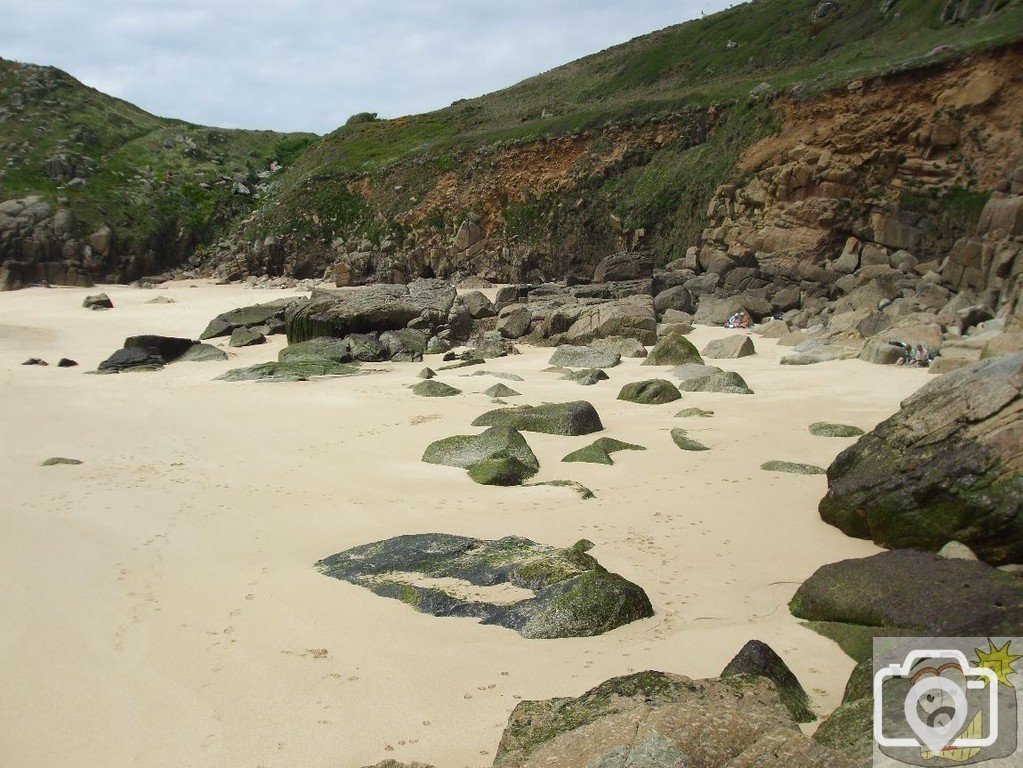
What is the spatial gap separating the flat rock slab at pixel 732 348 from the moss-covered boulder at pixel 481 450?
282 inches

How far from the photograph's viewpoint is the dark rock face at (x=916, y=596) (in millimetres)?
3197

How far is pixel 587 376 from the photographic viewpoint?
11.7m

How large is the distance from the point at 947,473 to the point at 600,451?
9.88ft

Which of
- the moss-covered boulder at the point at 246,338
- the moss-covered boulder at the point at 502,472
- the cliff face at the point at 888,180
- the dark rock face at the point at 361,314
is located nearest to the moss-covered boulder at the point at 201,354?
the moss-covered boulder at the point at 246,338

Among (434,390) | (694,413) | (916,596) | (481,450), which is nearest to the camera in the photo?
(916,596)

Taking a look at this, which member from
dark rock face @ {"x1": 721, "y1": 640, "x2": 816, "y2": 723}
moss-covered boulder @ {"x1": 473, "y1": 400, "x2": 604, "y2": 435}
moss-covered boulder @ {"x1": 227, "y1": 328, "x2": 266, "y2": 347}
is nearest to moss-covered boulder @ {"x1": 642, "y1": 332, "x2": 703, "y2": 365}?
moss-covered boulder @ {"x1": 473, "y1": 400, "x2": 604, "y2": 435}

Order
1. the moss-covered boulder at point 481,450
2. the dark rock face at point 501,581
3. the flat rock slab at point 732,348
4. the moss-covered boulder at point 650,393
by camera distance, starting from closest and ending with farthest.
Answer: the dark rock face at point 501,581
the moss-covered boulder at point 481,450
the moss-covered boulder at point 650,393
the flat rock slab at point 732,348

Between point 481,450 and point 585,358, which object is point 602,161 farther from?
point 481,450

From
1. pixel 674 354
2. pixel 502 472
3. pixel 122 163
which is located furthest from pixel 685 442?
pixel 122 163

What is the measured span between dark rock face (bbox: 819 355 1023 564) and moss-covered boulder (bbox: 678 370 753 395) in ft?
14.7

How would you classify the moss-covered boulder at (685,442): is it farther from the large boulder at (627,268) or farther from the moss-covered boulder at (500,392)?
the large boulder at (627,268)

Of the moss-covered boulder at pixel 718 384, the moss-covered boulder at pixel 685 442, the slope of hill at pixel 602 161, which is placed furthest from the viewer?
the slope of hill at pixel 602 161

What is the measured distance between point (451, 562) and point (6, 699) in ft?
7.21

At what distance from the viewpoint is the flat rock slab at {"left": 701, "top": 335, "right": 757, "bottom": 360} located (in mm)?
13461
